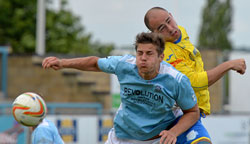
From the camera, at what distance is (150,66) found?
4.88 metres

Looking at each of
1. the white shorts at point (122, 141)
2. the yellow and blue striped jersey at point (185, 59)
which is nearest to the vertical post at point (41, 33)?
the white shorts at point (122, 141)

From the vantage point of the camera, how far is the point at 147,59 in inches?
191

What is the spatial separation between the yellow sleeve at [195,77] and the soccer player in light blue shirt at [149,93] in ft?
0.99

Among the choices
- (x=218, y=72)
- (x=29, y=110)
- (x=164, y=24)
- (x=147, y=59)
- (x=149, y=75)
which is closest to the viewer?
(x=147, y=59)

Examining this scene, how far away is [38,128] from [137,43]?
2652 millimetres

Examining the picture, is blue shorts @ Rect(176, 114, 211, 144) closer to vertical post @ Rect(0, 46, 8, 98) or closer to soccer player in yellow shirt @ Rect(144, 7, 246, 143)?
soccer player in yellow shirt @ Rect(144, 7, 246, 143)

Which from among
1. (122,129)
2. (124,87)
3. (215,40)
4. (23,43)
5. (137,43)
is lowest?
(215,40)

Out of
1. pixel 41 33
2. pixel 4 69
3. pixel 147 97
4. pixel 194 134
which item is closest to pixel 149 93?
pixel 147 97

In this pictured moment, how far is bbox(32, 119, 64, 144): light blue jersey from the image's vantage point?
6.98 metres

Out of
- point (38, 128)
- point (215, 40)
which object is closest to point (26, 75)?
point (38, 128)

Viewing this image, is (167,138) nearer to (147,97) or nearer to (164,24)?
(147,97)

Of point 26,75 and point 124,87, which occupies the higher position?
point 124,87

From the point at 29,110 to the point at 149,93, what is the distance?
233 centimetres

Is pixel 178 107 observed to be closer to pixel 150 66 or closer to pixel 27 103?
pixel 150 66
